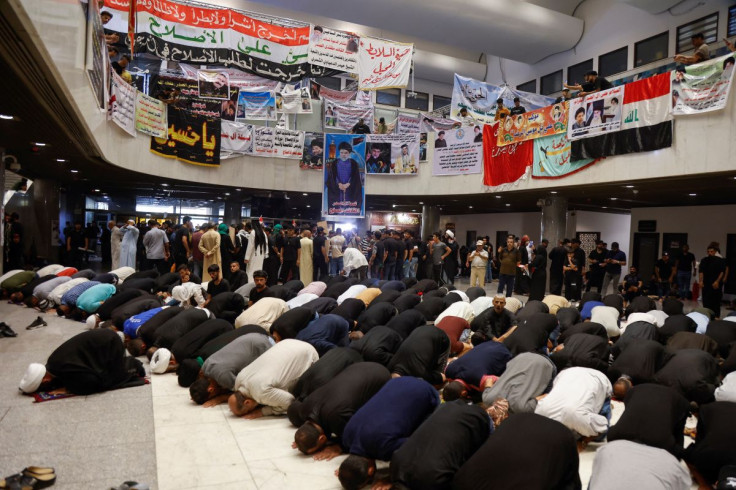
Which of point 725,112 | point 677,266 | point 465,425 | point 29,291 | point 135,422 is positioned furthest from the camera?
point 677,266

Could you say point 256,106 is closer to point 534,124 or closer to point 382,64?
point 382,64

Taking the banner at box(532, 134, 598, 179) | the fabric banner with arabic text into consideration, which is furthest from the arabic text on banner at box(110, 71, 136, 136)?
the banner at box(532, 134, 598, 179)

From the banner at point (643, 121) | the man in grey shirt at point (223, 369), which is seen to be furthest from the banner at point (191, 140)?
the banner at point (643, 121)

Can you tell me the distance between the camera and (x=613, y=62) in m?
15.6

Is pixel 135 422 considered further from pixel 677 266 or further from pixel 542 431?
pixel 677 266

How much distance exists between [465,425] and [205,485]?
5.28 ft

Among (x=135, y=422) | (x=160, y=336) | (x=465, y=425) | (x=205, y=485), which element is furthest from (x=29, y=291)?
(x=465, y=425)

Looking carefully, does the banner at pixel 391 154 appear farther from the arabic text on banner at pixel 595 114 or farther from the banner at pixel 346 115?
the arabic text on banner at pixel 595 114

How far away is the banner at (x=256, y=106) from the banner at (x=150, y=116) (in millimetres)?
3289

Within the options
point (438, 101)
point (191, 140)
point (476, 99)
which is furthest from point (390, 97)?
point (191, 140)

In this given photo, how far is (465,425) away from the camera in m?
Result: 2.78

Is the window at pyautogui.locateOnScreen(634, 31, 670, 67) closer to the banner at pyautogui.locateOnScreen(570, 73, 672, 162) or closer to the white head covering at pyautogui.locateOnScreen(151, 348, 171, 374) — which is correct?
the banner at pyautogui.locateOnScreen(570, 73, 672, 162)

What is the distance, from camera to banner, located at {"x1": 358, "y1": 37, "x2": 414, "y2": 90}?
1290cm

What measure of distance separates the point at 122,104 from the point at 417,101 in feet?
47.8
